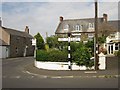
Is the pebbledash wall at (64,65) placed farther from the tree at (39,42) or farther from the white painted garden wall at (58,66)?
the tree at (39,42)

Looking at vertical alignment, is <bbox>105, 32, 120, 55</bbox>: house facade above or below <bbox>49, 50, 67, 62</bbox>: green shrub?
above

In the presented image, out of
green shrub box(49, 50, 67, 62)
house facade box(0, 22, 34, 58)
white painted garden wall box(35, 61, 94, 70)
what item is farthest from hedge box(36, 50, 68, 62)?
house facade box(0, 22, 34, 58)

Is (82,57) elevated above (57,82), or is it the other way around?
(82,57)

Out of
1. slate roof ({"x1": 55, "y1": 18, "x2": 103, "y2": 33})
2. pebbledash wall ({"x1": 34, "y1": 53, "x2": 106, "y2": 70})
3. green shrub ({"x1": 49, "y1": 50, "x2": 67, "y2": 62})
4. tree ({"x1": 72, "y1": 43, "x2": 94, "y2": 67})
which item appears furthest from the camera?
slate roof ({"x1": 55, "y1": 18, "x2": 103, "y2": 33})

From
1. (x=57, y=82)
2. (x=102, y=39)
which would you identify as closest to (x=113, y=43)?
(x=102, y=39)

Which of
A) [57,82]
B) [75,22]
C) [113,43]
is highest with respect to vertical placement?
[75,22]

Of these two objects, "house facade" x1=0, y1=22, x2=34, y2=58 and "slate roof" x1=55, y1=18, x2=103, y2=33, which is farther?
"slate roof" x1=55, y1=18, x2=103, y2=33

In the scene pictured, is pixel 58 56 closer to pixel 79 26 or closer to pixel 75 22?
pixel 79 26

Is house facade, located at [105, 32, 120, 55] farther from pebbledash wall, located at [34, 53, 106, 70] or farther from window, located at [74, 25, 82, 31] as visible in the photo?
pebbledash wall, located at [34, 53, 106, 70]

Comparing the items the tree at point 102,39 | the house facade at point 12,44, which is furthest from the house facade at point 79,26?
the tree at point 102,39

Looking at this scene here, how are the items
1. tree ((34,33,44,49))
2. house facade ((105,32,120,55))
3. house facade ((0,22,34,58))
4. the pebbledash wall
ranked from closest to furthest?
1. the pebbledash wall
2. tree ((34,33,44,49))
3. house facade ((105,32,120,55))
4. house facade ((0,22,34,58))

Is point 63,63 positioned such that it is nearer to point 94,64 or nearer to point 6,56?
point 94,64

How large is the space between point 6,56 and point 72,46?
28.4 m

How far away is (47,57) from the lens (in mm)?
23359
